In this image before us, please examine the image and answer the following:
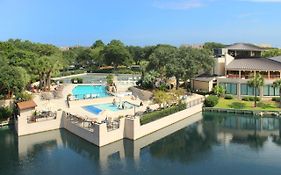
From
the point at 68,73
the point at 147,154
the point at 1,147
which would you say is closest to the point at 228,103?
the point at 147,154

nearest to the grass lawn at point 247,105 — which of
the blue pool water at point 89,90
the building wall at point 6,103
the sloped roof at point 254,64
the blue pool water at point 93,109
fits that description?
the sloped roof at point 254,64

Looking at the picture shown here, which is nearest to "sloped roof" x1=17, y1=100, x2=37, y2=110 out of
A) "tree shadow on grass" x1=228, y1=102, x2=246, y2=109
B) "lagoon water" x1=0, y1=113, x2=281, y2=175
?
"lagoon water" x1=0, y1=113, x2=281, y2=175

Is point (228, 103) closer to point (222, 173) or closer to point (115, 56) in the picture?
point (222, 173)

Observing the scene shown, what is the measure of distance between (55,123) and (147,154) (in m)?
13.7

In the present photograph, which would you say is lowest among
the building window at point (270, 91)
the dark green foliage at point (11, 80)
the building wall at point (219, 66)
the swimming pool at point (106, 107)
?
the swimming pool at point (106, 107)

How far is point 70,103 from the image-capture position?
5072cm

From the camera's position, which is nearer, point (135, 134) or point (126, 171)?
point (126, 171)

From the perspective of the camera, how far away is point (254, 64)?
2542 inches

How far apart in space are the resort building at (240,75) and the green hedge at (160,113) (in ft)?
48.4

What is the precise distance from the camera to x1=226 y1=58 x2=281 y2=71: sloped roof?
62688mm

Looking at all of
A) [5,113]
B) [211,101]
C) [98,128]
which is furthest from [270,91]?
[5,113]

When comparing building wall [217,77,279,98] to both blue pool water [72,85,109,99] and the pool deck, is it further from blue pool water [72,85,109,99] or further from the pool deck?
blue pool water [72,85,109,99]

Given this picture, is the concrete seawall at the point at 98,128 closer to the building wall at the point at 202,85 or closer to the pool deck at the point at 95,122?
the pool deck at the point at 95,122

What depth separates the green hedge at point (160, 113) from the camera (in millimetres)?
41750
